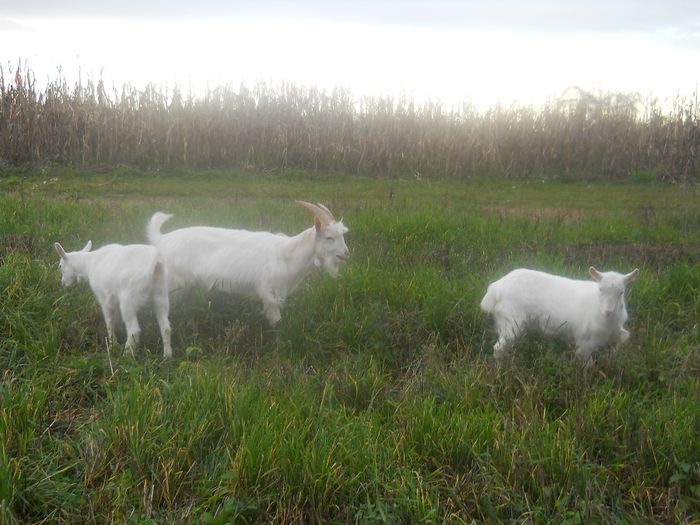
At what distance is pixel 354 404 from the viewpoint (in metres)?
4.80

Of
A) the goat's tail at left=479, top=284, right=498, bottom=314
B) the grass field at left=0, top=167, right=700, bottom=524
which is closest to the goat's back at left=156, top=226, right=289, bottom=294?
the grass field at left=0, top=167, right=700, bottom=524

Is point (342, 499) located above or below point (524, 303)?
below

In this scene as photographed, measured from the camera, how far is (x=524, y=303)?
5680mm

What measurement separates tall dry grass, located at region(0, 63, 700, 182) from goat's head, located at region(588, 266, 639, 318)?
451 inches

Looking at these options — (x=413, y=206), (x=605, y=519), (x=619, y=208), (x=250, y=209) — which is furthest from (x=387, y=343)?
(x=619, y=208)

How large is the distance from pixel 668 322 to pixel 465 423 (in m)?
2.80

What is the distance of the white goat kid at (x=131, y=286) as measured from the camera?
18.1ft

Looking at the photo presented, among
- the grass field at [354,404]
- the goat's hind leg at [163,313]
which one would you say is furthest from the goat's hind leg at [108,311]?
the goat's hind leg at [163,313]

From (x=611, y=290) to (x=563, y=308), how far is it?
525mm

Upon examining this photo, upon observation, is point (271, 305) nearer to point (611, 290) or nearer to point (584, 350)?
point (584, 350)

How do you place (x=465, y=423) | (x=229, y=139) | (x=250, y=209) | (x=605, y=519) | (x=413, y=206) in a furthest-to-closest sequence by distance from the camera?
(x=229, y=139), (x=413, y=206), (x=250, y=209), (x=465, y=423), (x=605, y=519)

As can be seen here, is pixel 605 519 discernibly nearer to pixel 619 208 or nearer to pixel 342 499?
pixel 342 499

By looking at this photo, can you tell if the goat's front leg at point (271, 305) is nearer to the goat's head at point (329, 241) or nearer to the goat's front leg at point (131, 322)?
the goat's head at point (329, 241)

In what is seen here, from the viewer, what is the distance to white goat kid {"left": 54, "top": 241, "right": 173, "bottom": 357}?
18.1 ft
